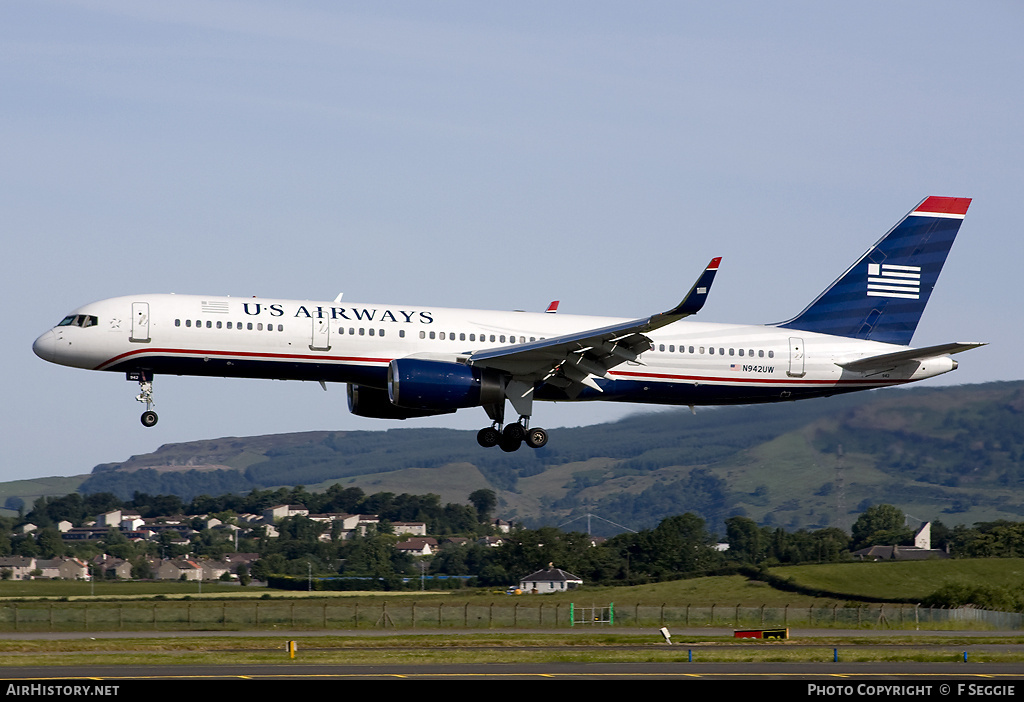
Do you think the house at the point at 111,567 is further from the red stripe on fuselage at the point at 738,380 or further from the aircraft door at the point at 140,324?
the red stripe on fuselage at the point at 738,380

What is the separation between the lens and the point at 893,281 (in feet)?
151

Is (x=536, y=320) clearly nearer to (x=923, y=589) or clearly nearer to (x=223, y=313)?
(x=223, y=313)

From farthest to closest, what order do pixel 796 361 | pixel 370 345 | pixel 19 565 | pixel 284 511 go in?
pixel 284 511, pixel 19 565, pixel 796 361, pixel 370 345

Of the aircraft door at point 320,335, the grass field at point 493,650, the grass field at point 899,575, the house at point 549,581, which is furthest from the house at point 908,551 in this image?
the aircraft door at point 320,335

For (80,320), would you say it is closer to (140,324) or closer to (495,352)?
(140,324)

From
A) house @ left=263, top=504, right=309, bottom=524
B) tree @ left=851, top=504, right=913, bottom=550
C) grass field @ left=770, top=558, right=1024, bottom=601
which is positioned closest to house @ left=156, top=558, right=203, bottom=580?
grass field @ left=770, top=558, right=1024, bottom=601

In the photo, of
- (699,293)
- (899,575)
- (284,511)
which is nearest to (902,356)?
(699,293)

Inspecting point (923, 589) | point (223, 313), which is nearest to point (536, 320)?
point (223, 313)

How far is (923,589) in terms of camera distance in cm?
7338

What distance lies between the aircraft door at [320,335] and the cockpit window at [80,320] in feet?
21.9

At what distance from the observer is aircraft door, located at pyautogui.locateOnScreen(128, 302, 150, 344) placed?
38.0 m

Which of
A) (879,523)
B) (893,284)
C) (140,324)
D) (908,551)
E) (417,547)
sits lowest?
(908,551)

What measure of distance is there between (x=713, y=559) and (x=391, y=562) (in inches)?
1047

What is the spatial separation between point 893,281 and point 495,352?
55.6 feet
